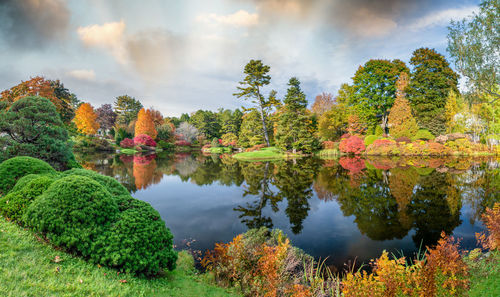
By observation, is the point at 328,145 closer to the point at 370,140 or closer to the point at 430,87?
the point at 370,140

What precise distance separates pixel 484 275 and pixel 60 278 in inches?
261

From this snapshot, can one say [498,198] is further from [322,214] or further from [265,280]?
[265,280]

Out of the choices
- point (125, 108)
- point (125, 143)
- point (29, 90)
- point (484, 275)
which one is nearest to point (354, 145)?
point (484, 275)

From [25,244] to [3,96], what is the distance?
46.7 ft

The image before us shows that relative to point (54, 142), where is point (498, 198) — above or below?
below

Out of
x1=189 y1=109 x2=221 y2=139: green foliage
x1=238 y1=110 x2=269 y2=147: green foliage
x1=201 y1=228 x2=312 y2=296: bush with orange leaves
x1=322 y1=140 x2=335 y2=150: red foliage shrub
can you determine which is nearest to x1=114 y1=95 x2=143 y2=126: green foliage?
x1=189 y1=109 x2=221 y2=139: green foliage

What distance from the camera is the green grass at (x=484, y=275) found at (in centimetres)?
300

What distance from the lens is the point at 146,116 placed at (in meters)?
40.4

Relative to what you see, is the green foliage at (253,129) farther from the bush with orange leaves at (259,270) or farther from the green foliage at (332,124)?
the bush with orange leaves at (259,270)

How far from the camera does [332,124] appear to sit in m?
31.0

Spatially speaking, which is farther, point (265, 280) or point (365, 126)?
point (365, 126)

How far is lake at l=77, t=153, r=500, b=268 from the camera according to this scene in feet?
17.7

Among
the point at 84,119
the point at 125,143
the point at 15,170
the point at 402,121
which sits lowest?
the point at 15,170

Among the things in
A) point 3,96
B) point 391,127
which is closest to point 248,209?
point 3,96
